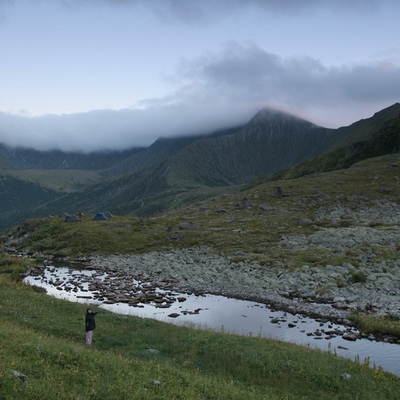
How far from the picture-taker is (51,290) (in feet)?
184

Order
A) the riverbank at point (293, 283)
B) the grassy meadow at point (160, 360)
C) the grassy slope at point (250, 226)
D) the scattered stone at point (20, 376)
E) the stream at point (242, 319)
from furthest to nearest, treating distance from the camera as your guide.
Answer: the grassy slope at point (250, 226) → the riverbank at point (293, 283) → the stream at point (242, 319) → the grassy meadow at point (160, 360) → the scattered stone at point (20, 376)

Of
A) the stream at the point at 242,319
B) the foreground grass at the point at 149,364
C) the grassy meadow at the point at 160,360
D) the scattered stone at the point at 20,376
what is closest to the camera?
the scattered stone at the point at 20,376

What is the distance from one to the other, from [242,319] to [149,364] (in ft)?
76.4

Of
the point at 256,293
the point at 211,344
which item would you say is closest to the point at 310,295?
the point at 256,293

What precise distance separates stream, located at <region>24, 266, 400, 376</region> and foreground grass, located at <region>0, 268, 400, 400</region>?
16.8 ft

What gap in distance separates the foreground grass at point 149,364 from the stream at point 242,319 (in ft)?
16.8

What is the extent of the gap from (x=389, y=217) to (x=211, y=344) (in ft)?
288

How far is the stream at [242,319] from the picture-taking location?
33625mm

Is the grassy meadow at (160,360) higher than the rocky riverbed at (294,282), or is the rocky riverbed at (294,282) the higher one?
the grassy meadow at (160,360)

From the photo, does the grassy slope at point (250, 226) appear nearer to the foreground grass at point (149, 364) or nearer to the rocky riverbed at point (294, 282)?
the rocky riverbed at point (294, 282)

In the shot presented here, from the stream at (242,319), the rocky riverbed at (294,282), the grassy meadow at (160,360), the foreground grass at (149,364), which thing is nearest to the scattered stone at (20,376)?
the grassy meadow at (160,360)

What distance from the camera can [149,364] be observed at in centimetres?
2162

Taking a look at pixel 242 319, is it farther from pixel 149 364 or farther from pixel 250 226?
pixel 250 226

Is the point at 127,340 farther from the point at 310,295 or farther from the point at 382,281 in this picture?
the point at 382,281
